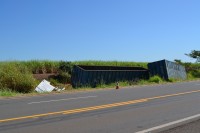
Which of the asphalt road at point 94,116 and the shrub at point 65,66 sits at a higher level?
the shrub at point 65,66

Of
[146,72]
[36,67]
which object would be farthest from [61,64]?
[146,72]

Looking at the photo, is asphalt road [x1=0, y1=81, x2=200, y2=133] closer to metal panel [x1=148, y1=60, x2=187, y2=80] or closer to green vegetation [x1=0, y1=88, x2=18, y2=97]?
green vegetation [x1=0, y1=88, x2=18, y2=97]

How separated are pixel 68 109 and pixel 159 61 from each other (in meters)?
21.4

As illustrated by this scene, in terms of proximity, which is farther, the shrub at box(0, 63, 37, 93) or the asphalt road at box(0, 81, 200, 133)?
the shrub at box(0, 63, 37, 93)

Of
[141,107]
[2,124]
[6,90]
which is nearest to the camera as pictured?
[2,124]

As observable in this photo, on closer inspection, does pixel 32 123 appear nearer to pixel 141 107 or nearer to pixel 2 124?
pixel 2 124

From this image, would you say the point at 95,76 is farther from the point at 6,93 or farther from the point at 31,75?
the point at 6,93

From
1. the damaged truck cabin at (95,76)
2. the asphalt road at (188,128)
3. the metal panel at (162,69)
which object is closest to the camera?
the asphalt road at (188,128)

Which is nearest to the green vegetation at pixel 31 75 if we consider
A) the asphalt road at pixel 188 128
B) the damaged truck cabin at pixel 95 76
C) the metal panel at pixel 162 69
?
the damaged truck cabin at pixel 95 76

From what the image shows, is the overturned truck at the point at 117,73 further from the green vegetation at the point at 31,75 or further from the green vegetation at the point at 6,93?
the green vegetation at the point at 6,93

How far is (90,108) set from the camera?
1304 cm

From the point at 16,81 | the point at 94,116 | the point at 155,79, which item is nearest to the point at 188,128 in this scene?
the point at 94,116

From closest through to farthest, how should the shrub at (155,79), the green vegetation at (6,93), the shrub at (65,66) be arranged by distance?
the green vegetation at (6,93)
the shrub at (155,79)
the shrub at (65,66)

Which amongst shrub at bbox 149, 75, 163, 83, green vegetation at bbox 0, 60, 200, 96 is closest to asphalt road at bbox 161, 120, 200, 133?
green vegetation at bbox 0, 60, 200, 96
